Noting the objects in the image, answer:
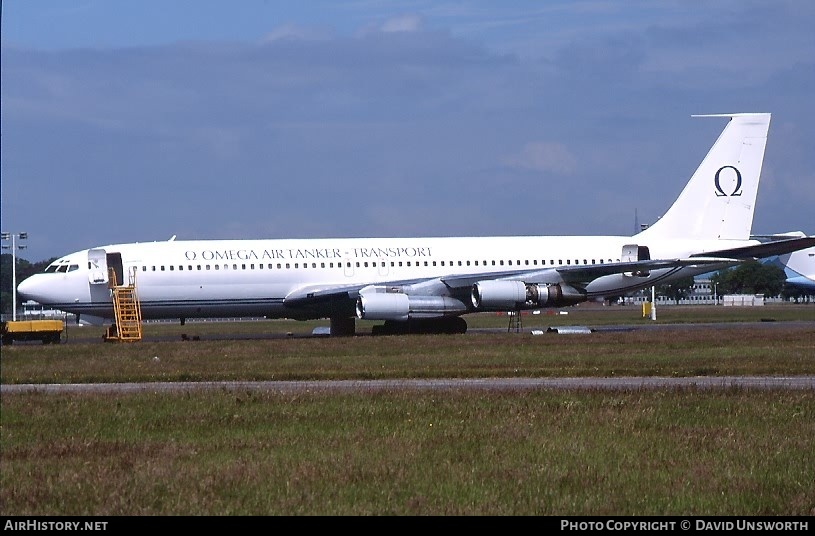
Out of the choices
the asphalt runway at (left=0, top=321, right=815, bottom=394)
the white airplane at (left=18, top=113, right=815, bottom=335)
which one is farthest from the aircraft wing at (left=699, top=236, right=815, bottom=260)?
the asphalt runway at (left=0, top=321, right=815, bottom=394)

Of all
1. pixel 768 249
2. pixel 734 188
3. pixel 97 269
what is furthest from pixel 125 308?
pixel 734 188

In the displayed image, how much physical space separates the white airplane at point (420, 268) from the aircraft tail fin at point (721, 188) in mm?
40

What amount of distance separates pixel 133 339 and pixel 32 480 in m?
28.5

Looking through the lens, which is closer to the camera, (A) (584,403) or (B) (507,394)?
(A) (584,403)

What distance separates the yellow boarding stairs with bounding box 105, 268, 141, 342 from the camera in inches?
1567

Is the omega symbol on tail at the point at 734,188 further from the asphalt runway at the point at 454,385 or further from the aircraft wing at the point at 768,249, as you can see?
the asphalt runway at the point at 454,385

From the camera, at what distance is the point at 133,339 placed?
129ft

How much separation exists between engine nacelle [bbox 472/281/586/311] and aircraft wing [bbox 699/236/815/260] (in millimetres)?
6837

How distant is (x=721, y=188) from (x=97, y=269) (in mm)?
24568

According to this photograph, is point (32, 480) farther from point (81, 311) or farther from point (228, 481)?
point (81, 311)

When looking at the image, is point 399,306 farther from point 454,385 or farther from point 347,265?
point 454,385

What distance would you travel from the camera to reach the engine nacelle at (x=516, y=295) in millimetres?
40031

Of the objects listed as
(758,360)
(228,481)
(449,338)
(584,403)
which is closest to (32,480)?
(228,481)
